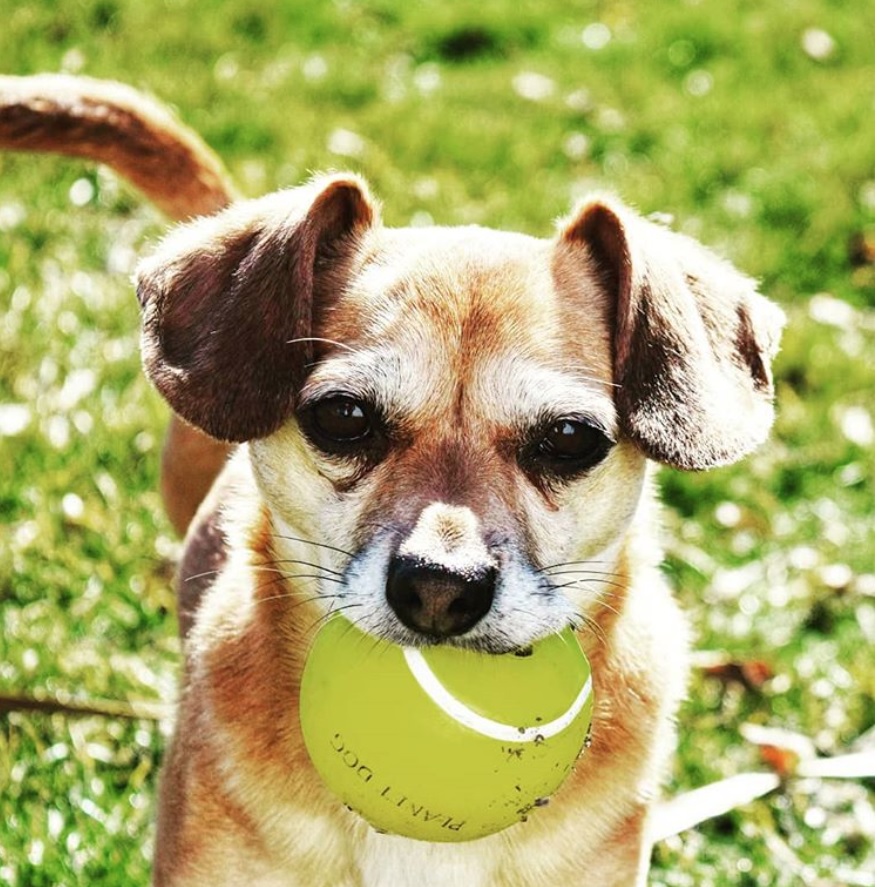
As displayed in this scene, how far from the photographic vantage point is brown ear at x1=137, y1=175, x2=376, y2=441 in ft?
9.73

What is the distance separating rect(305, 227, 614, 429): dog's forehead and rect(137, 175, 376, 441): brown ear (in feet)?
0.28

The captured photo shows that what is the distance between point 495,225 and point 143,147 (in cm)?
245

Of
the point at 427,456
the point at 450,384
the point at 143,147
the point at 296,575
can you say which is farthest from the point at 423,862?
the point at 143,147

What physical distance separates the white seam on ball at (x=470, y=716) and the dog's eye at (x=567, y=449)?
0.46m

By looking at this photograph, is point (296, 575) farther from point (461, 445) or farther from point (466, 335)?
point (466, 335)

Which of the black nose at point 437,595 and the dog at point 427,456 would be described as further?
the dog at point 427,456

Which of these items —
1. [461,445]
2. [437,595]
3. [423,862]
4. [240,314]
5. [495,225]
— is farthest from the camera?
[495,225]

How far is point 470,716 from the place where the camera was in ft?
9.04

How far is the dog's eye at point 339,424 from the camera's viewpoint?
2.94m

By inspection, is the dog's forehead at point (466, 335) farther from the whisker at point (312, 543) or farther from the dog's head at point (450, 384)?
the whisker at point (312, 543)

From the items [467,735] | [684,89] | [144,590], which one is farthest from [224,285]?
[684,89]

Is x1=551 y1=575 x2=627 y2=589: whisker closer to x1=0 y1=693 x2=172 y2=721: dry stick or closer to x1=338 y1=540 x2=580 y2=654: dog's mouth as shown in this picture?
x1=338 y1=540 x2=580 y2=654: dog's mouth

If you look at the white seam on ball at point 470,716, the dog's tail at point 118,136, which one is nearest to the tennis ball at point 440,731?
the white seam on ball at point 470,716

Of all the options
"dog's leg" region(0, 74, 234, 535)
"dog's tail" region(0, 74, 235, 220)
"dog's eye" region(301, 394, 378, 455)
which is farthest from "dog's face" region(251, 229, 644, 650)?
"dog's tail" region(0, 74, 235, 220)
